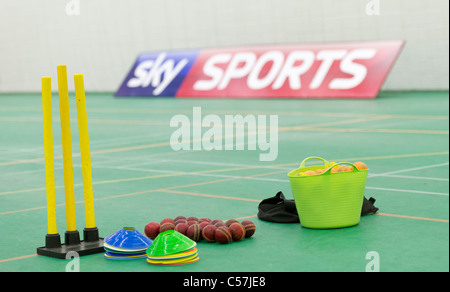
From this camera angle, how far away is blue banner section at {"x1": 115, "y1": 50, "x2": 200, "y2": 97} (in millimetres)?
29394

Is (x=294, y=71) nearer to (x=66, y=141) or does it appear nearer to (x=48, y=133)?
(x=66, y=141)

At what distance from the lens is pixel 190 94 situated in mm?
28234

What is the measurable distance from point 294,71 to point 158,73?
22.9 ft

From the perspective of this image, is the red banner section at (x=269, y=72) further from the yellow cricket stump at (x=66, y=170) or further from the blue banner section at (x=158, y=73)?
the yellow cricket stump at (x=66, y=170)

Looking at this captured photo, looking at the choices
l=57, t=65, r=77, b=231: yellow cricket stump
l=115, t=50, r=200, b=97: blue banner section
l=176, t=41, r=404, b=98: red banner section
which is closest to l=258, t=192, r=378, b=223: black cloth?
l=57, t=65, r=77, b=231: yellow cricket stump

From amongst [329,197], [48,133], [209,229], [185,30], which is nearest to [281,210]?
[329,197]

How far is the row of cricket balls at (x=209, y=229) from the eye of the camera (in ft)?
21.0

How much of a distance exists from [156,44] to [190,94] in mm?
6094

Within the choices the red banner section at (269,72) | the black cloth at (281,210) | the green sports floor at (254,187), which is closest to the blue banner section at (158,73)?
the red banner section at (269,72)

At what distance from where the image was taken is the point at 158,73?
1203 inches

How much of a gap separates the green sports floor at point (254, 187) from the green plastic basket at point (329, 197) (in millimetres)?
119

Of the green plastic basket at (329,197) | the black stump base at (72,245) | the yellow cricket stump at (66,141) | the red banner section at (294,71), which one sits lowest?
the black stump base at (72,245)

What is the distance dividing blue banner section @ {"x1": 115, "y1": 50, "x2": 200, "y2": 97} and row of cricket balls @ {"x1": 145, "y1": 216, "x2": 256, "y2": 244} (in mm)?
22442

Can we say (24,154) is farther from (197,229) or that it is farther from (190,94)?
(190,94)
